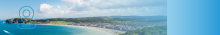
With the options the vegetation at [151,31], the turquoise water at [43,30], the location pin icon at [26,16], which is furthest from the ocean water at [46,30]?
the vegetation at [151,31]

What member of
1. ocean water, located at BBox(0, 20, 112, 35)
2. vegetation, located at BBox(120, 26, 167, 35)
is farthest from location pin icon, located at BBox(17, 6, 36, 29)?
vegetation, located at BBox(120, 26, 167, 35)

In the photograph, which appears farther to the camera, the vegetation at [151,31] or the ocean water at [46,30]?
the vegetation at [151,31]

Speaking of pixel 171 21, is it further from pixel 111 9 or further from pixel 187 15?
pixel 111 9

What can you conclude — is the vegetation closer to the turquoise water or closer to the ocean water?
the ocean water

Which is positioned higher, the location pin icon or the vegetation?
the location pin icon

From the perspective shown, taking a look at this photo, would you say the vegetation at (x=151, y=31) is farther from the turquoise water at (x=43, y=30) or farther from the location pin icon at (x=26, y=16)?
the location pin icon at (x=26, y=16)

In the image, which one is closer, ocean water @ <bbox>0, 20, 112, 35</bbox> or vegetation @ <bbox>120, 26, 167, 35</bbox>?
ocean water @ <bbox>0, 20, 112, 35</bbox>

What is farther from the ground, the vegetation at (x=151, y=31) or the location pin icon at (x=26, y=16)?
the location pin icon at (x=26, y=16)
